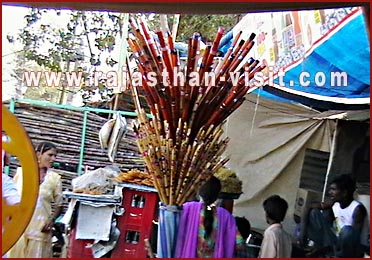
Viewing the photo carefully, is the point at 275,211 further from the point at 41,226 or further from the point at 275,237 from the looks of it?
the point at 41,226

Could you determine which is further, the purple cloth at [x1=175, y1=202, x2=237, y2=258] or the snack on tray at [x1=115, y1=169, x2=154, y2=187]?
the snack on tray at [x1=115, y1=169, x2=154, y2=187]

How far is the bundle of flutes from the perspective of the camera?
3021 millimetres

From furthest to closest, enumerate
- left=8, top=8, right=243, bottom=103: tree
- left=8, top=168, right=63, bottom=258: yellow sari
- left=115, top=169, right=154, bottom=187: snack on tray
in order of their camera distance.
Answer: left=8, top=8, right=243, bottom=103: tree < left=115, top=169, right=154, bottom=187: snack on tray < left=8, top=168, right=63, bottom=258: yellow sari

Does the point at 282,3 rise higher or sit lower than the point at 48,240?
higher

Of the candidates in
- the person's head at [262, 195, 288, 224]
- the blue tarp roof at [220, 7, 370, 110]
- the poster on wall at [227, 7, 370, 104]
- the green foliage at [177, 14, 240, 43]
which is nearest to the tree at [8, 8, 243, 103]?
the green foliage at [177, 14, 240, 43]

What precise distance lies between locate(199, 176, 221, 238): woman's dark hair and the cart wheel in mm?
985

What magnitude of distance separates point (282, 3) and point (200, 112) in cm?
86

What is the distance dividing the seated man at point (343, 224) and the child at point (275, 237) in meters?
0.43

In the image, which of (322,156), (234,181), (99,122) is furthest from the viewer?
(99,122)

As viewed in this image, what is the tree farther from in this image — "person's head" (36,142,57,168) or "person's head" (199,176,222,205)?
"person's head" (199,176,222,205)

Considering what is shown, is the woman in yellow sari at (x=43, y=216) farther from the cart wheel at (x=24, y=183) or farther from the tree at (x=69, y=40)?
the tree at (x=69, y=40)

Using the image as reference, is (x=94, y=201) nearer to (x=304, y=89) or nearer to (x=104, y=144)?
(x=104, y=144)

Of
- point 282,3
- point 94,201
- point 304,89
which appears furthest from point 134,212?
point 282,3

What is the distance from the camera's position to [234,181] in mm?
4801
